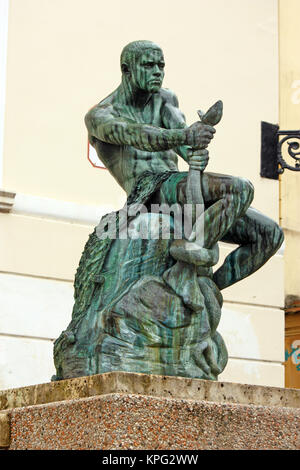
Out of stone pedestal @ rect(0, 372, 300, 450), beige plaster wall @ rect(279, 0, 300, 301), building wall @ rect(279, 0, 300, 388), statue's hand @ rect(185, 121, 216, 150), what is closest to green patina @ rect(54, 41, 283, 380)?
statue's hand @ rect(185, 121, 216, 150)

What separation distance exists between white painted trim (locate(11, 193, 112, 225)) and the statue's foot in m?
4.86

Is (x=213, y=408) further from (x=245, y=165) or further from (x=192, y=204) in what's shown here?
(x=245, y=165)

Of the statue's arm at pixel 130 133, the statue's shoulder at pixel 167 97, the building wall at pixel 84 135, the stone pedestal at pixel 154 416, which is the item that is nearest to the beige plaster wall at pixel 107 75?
the building wall at pixel 84 135

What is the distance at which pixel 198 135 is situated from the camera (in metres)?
5.32

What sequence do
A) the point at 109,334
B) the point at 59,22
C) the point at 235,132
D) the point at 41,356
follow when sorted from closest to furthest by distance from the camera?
1. the point at 109,334
2. the point at 41,356
3. the point at 59,22
4. the point at 235,132

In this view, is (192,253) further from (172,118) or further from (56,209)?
(56,209)

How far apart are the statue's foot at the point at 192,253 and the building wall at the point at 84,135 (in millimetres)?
4539

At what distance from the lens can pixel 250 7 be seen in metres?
12.0

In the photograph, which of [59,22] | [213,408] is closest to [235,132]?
[59,22]

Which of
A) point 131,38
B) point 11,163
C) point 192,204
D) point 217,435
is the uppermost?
point 131,38

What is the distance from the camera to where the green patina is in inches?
205

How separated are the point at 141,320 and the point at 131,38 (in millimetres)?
6263

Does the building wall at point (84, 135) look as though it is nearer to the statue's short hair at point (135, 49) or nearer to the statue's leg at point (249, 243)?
the statue's leg at point (249, 243)

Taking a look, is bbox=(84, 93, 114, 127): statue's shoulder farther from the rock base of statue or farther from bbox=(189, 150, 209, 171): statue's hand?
bbox=(189, 150, 209, 171): statue's hand
